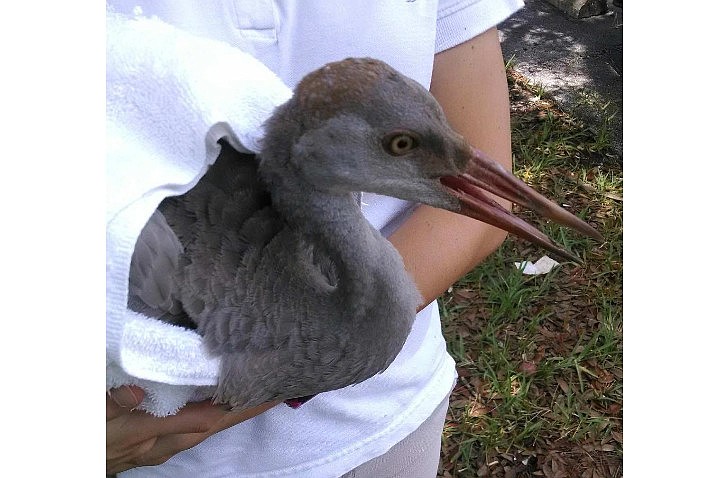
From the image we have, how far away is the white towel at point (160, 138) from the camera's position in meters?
0.75

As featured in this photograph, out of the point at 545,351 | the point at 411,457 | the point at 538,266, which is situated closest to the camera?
the point at 411,457

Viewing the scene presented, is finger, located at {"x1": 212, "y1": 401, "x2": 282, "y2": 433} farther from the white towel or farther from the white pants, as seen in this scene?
the white pants

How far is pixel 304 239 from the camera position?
3.01 feet

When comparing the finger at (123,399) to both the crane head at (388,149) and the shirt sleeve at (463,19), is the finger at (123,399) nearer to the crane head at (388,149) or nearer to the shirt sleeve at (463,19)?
the crane head at (388,149)

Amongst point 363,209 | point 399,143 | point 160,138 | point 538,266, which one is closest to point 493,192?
point 399,143

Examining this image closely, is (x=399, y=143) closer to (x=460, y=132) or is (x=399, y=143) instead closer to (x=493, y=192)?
(x=493, y=192)

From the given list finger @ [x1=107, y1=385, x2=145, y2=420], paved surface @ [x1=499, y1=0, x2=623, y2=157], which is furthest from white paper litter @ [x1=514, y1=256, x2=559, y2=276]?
finger @ [x1=107, y1=385, x2=145, y2=420]

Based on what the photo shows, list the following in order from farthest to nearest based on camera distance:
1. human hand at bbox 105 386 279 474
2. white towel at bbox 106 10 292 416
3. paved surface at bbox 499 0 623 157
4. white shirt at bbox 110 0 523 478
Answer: paved surface at bbox 499 0 623 157 → white shirt at bbox 110 0 523 478 → human hand at bbox 105 386 279 474 → white towel at bbox 106 10 292 416

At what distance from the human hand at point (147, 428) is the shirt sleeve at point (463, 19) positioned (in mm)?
591

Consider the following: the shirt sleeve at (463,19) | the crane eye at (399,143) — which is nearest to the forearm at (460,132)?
the shirt sleeve at (463,19)

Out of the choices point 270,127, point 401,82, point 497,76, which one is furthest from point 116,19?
point 497,76

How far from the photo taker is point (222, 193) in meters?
0.89

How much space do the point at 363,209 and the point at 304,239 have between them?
225 mm

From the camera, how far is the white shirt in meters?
0.96
